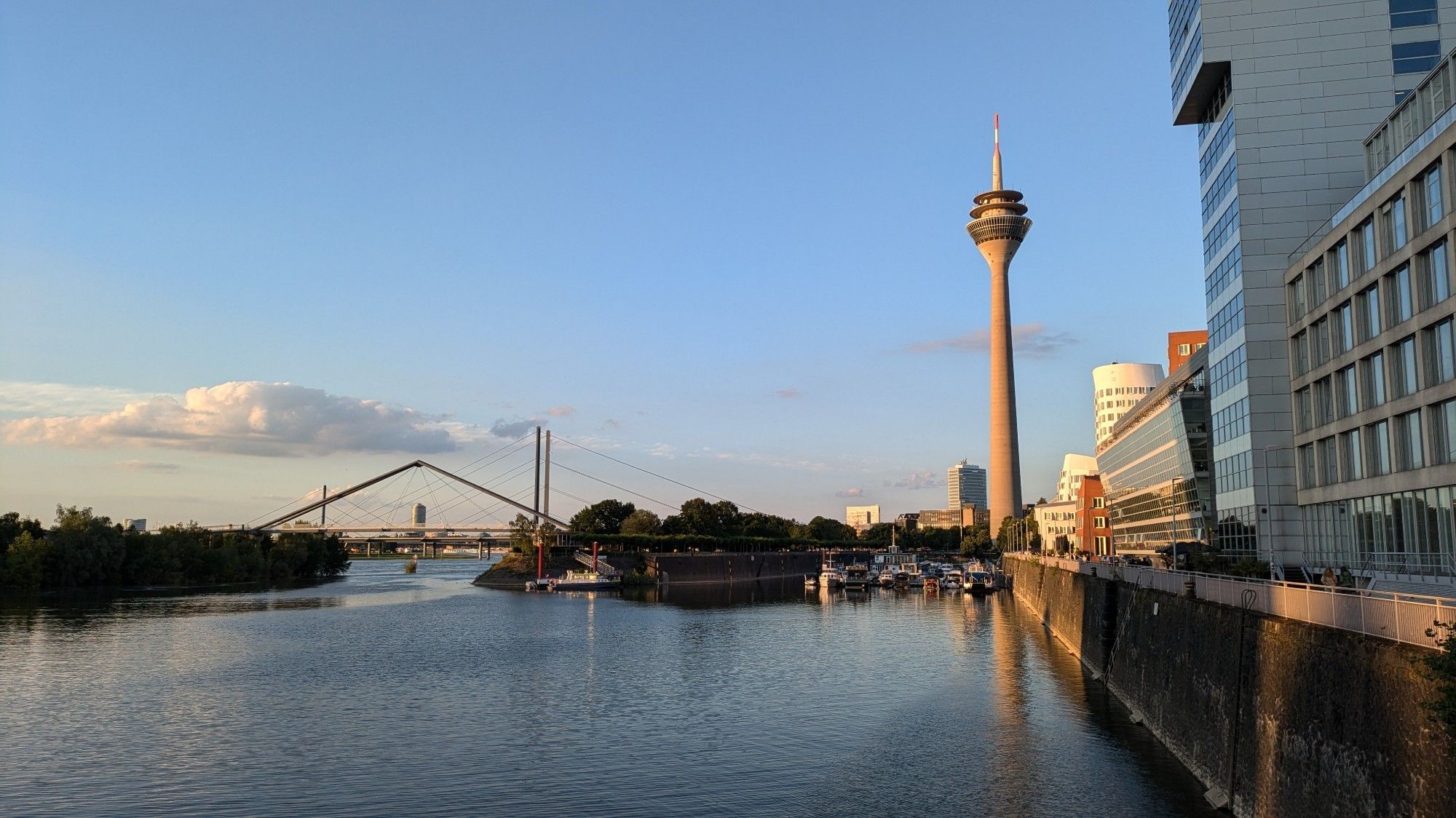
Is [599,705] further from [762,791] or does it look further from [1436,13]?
[1436,13]

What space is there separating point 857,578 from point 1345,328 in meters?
107

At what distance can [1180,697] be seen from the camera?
104 ft

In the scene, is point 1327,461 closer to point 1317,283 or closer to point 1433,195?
point 1317,283

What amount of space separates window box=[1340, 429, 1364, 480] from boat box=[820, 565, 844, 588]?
96060 millimetres

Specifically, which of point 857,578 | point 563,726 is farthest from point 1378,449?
point 857,578

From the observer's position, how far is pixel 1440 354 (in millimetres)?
42125

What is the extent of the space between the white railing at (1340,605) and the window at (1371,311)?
2104 cm

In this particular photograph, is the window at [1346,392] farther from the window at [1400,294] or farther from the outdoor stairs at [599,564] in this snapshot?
the outdoor stairs at [599,564]

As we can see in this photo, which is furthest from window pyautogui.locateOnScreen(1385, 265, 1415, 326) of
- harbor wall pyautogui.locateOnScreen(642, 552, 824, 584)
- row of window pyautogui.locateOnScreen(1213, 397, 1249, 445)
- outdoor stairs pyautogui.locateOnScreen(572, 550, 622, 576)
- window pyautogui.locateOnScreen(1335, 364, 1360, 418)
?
harbor wall pyautogui.locateOnScreen(642, 552, 824, 584)

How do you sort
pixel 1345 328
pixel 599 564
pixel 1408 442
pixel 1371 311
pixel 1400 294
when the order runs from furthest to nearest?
pixel 599 564, pixel 1345 328, pixel 1371 311, pixel 1408 442, pixel 1400 294

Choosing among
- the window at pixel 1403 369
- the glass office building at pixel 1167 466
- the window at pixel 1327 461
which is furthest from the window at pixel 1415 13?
the glass office building at pixel 1167 466

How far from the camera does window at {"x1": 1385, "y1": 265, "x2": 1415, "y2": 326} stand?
4425 centimetres

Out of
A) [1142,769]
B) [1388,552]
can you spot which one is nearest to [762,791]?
[1142,769]

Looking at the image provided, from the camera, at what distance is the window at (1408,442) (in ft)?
146
